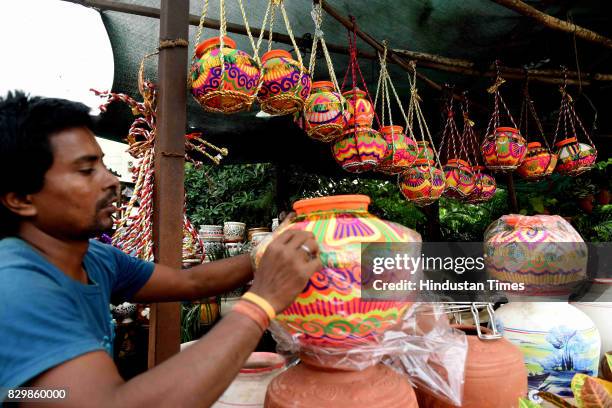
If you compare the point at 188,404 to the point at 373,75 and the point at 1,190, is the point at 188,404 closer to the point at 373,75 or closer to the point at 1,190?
the point at 1,190

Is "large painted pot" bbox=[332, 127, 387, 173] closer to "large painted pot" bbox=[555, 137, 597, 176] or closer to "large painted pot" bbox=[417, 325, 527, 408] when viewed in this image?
"large painted pot" bbox=[417, 325, 527, 408]

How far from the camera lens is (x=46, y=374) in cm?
72

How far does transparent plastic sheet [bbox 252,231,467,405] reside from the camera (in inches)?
38.5

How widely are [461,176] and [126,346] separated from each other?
10.8 feet

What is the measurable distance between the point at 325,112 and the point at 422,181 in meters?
1.29

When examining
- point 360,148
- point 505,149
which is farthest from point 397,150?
point 505,149

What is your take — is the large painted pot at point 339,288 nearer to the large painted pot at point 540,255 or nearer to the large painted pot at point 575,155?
the large painted pot at point 540,255

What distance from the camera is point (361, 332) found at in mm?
1032

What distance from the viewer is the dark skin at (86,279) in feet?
2.37

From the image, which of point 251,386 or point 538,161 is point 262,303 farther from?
point 538,161

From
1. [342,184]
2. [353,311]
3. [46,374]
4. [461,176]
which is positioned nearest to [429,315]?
[353,311]

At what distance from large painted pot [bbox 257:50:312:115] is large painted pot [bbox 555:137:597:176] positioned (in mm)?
2742

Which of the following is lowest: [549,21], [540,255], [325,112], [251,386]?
[251,386]

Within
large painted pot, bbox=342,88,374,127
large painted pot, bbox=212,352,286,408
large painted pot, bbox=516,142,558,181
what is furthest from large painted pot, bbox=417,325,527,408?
large painted pot, bbox=516,142,558,181
